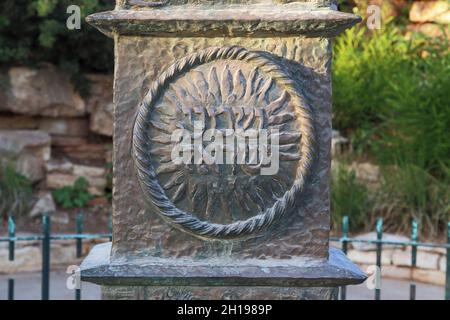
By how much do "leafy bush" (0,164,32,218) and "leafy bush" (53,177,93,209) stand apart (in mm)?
352

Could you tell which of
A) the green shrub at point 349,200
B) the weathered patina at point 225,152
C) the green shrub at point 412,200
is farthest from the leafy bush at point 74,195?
the weathered patina at point 225,152

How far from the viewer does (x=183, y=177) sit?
1.82 meters

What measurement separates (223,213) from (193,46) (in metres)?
0.47

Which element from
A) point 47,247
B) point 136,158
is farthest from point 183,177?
point 47,247

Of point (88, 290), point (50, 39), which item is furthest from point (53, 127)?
point (88, 290)

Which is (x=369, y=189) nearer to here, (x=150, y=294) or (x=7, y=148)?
(x=7, y=148)

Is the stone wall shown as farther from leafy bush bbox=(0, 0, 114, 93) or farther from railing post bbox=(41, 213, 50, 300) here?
railing post bbox=(41, 213, 50, 300)

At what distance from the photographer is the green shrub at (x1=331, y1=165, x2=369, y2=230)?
5.07m

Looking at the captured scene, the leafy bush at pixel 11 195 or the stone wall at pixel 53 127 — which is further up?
the stone wall at pixel 53 127

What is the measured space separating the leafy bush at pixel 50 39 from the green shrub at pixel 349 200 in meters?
2.36

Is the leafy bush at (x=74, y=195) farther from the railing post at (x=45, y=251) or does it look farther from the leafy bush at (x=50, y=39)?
the railing post at (x=45, y=251)

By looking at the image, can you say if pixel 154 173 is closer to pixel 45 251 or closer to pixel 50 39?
pixel 45 251

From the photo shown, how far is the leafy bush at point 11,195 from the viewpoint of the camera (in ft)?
17.5

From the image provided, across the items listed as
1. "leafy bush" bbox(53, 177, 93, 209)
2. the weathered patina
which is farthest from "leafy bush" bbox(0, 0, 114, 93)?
the weathered patina
